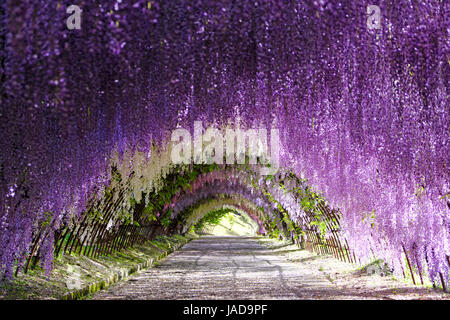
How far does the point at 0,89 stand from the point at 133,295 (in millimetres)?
4738

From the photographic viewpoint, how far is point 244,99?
6090mm

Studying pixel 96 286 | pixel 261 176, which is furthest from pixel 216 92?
pixel 261 176

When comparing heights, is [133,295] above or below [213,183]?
below

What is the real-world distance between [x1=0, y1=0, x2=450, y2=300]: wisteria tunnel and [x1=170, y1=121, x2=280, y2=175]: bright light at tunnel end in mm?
155

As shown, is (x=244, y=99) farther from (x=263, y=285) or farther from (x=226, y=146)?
(x=226, y=146)

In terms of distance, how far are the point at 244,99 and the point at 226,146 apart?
760cm

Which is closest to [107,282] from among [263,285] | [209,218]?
[263,285]

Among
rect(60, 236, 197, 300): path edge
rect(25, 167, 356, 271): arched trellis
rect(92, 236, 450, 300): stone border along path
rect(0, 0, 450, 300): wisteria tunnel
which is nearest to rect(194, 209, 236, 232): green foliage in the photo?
rect(25, 167, 356, 271): arched trellis

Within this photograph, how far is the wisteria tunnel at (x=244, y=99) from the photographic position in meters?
3.44

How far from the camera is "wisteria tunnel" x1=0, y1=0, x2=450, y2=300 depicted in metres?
3.44

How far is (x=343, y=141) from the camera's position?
7.73 m

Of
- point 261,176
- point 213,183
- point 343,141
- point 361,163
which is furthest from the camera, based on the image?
point 213,183

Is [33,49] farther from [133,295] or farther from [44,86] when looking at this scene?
[133,295]

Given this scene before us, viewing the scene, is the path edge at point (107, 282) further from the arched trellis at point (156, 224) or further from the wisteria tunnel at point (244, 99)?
the arched trellis at point (156, 224)
